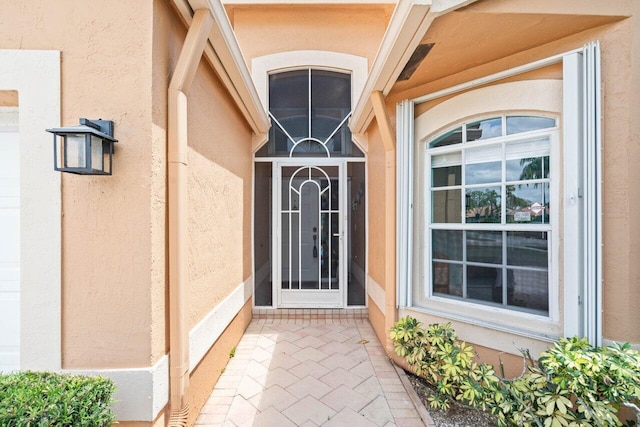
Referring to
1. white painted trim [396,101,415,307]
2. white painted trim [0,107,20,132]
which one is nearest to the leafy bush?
white painted trim [396,101,415,307]

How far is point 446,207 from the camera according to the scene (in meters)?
3.54

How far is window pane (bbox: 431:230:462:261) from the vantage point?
11.3 feet

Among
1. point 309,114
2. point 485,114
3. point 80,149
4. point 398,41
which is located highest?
point 309,114

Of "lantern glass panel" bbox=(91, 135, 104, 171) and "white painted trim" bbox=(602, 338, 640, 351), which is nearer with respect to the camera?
"lantern glass panel" bbox=(91, 135, 104, 171)

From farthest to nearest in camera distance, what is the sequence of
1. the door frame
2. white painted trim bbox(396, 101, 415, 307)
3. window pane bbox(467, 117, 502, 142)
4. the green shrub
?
the door frame < white painted trim bbox(396, 101, 415, 307) < window pane bbox(467, 117, 502, 142) < the green shrub

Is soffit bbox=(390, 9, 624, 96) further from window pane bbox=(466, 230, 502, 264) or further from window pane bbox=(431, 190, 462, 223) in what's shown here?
window pane bbox=(466, 230, 502, 264)

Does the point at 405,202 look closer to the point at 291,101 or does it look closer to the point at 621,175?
the point at 621,175

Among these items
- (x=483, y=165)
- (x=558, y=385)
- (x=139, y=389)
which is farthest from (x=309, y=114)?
(x=558, y=385)

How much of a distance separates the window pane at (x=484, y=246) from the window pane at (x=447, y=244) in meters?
0.11

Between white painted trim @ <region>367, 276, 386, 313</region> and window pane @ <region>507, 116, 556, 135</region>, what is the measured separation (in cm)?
266

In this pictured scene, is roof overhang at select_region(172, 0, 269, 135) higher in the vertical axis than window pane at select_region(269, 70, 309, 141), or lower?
lower

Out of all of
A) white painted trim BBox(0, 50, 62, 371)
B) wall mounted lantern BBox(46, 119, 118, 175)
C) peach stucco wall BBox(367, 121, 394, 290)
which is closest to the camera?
wall mounted lantern BBox(46, 119, 118, 175)

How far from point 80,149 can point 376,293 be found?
417cm

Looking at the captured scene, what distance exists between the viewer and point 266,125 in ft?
17.2
